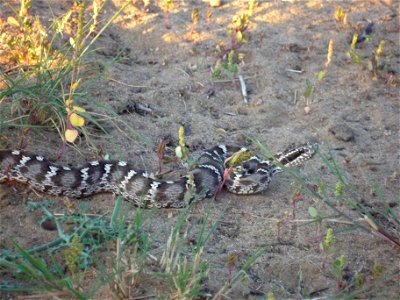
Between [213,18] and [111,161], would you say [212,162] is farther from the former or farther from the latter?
[213,18]

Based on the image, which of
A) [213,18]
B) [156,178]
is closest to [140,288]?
[156,178]

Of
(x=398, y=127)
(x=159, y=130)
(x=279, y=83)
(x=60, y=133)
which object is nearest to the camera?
(x=60, y=133)

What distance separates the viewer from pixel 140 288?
467 centimetres

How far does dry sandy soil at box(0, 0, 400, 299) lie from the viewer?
5281 mm

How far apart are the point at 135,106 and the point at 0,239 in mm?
2653

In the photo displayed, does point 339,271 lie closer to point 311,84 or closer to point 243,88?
point 243,88

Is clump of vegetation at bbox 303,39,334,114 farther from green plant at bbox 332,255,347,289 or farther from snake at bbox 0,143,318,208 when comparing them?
green plant at bbox 332,255,347,289

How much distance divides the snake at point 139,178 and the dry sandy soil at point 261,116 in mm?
130

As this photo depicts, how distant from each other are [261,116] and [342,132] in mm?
934

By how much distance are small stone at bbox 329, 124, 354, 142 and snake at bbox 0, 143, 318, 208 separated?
65 cm

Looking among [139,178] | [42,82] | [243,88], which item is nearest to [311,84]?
[243,88]

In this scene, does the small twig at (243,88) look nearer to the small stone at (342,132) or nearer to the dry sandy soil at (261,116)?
the dry sandy soil at (261,116)

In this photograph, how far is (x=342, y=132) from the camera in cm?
722

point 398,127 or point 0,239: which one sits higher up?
point 0,239
